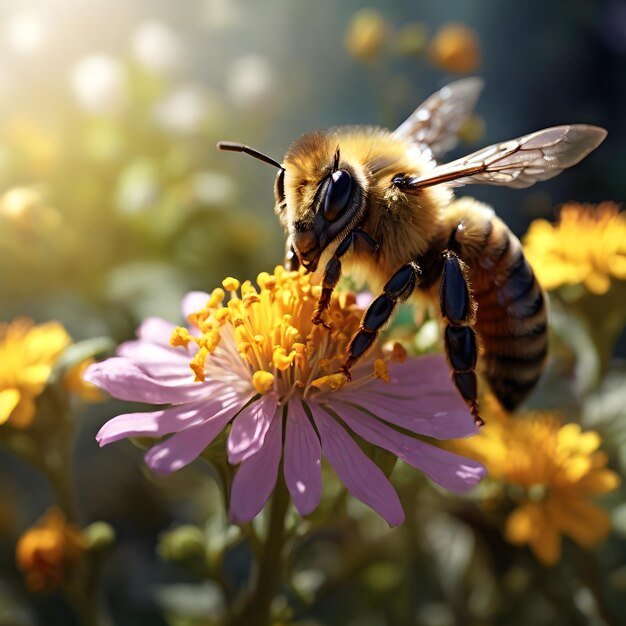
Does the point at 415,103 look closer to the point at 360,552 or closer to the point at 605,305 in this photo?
the point at 605,305

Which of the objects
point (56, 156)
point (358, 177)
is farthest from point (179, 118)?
point (358, 177)

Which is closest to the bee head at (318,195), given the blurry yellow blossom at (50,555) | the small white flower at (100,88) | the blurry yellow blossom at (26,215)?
the blurry yellow blossom at (50,555)

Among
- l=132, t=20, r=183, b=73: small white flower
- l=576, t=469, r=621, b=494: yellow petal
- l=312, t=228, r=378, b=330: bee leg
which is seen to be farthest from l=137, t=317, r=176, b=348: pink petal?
l=132, t=20, r=183, b=73: small white flower

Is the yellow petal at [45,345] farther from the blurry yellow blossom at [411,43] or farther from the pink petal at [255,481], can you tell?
the blurry yellow blossom at [411,43]

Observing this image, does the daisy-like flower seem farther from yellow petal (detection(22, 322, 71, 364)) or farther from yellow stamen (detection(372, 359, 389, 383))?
yellow petal (detection(22, 322, 71, 364))

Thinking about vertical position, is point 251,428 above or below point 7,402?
below

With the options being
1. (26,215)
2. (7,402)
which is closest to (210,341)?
(7,402)

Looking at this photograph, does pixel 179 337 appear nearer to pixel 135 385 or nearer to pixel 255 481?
pixel 135 385

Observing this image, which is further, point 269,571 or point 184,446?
point 269,571
